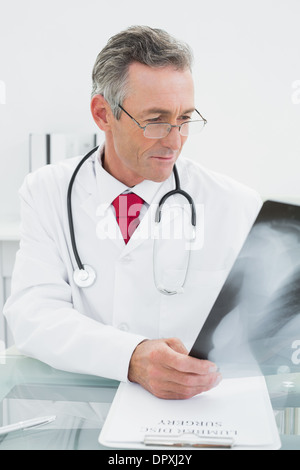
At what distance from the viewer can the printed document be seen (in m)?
0.65

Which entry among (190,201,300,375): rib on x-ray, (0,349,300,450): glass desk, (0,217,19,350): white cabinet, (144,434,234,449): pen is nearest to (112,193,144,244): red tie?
(0,349,300,450): glass desk

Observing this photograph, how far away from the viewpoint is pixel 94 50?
2119 millimetres

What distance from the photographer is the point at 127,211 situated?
125cm

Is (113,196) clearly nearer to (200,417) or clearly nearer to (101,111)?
(101,111)

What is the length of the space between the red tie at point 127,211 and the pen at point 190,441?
622 mm

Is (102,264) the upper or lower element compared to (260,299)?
lower

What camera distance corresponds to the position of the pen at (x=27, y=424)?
0.68 meters

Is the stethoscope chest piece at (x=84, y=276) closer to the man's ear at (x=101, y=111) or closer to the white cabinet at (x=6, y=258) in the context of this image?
the man's ear at (x=101, y=111)

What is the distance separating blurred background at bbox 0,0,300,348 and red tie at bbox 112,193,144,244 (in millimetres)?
862

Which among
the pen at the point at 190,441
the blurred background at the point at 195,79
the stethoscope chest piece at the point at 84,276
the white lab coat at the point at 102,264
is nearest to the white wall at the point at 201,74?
the blurred background at the point at 195,79

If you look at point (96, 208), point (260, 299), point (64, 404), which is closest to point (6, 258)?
point (96, 208)

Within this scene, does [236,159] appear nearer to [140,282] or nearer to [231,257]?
[231,257]

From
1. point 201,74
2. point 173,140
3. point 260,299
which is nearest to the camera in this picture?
point 260,299

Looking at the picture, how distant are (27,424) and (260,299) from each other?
35 cm
